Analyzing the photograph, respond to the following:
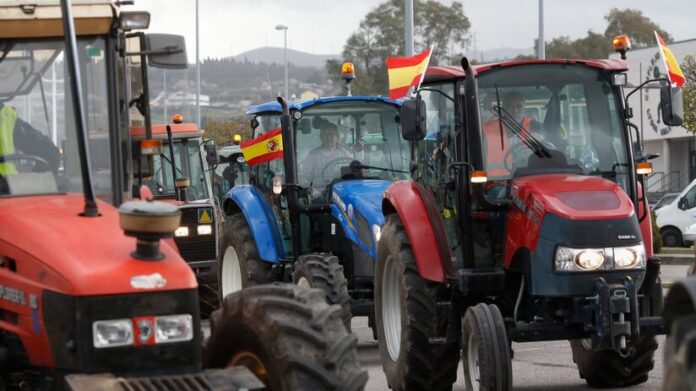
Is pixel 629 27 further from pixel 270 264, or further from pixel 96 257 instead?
pixel 96 257

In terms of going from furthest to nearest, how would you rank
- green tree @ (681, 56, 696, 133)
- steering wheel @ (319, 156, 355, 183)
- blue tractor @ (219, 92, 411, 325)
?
green tree @ (681, 56, 696, 133)
steering wheel @ (319, 156, 355, 183)
blue tractor @ (219, 92, 411, 325)

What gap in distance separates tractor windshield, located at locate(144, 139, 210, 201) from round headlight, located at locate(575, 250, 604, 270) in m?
9.92

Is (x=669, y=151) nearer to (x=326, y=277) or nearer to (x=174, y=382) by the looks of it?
(x=326, y=277)

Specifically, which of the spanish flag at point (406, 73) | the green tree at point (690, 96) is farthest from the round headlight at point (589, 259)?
the green tree at point (690, 96)

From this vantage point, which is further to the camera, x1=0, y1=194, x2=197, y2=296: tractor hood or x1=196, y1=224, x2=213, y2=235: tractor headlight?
x1=196, y1=224, x2=213, y2=235: tractor headlight

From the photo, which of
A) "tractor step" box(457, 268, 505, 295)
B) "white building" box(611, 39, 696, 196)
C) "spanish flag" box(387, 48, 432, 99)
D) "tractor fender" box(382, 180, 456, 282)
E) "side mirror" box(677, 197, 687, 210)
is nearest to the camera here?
"tractor step" box(457, 268, 505, 295)

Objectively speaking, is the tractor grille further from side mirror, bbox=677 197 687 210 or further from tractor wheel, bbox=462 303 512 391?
side mirror, bbox=677 197 687 210

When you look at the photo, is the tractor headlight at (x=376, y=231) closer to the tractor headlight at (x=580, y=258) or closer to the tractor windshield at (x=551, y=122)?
the tractor windshield at (x=551, y=122)

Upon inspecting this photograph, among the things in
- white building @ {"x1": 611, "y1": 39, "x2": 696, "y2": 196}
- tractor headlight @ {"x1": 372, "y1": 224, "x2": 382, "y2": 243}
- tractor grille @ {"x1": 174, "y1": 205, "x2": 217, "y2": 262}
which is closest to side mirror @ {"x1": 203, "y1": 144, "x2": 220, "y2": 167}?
tractor grille @ {"x1": 174, "y1": 205, "x2": 217, "y2": 262}

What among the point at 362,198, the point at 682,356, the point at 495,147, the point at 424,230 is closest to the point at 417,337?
the point at 424,230

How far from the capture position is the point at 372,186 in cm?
1424

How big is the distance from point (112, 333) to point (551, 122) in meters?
5.03

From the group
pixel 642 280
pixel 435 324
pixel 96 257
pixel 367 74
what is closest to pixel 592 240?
pixel 642 280

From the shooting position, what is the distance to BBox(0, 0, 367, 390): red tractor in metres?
6.47
